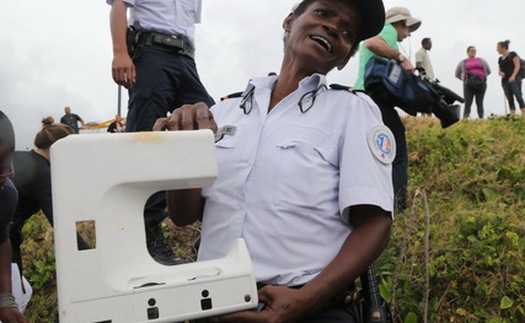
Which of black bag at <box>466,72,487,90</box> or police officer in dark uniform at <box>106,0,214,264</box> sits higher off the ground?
black bag at <box>466,72,487,90</box>

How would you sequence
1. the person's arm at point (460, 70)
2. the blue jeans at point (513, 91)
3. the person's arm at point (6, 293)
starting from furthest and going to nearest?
the person's arm at point (460, 70) → the blue jeans at point (513, 91) → the person's arm at point (6, 293)

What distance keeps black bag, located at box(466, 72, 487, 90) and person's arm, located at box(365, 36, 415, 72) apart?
17.5 feet

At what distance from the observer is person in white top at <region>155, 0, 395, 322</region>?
1213mm

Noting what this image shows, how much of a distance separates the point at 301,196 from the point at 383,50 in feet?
6.56

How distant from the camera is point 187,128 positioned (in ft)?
3.87

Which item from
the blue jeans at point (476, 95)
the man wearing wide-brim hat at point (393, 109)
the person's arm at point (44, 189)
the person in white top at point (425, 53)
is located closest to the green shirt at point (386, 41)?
the man wearing wide-brim hat at point (393, 109)

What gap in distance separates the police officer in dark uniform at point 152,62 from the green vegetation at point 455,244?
0.88 metres

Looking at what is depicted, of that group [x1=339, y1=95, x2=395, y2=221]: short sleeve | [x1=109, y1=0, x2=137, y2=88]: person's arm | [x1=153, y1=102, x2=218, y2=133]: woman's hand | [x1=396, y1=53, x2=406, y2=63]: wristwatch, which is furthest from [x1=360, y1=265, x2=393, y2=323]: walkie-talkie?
[x1=396, y1=53, x2=406, y2=63]: wristwatch

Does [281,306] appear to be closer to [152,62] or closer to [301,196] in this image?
[301,196]

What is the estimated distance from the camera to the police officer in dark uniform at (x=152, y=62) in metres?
2.32

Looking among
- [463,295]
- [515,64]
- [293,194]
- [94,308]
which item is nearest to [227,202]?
[293,194]

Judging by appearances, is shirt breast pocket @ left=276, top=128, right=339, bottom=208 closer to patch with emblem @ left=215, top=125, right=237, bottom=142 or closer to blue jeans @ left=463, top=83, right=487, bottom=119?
patch with emblem @ left=215, top=125, right=237, bottom=142

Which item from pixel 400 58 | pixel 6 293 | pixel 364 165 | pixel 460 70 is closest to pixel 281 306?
pixel 364 165

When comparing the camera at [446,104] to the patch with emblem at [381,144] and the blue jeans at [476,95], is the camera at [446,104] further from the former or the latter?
the blue jeans at [476,95]
